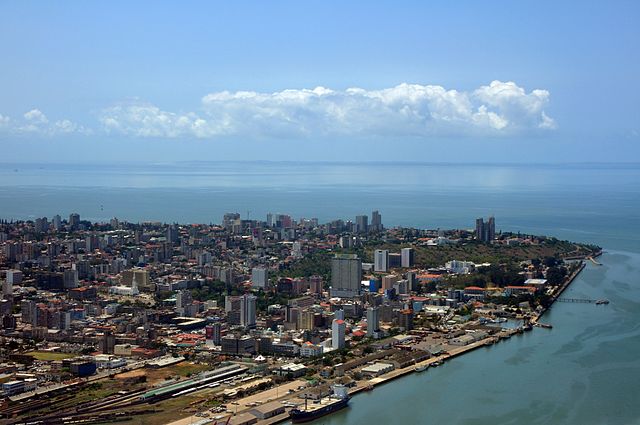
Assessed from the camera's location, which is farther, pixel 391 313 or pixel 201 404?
pixel 391 313

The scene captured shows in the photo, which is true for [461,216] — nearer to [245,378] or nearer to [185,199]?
[185,199]

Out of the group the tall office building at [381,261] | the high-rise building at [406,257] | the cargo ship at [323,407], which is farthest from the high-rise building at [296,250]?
the cargo ship at [323,407]

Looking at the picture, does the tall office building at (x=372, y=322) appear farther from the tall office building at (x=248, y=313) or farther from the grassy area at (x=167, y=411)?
the grassy area at (x=167, y=411)

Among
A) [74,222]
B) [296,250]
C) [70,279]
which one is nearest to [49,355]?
[70,279]

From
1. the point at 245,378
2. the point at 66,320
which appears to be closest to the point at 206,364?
the point at 245,378

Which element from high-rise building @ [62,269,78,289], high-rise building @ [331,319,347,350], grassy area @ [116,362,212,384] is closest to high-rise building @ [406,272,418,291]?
high-rise building @ [331,319,347,350]

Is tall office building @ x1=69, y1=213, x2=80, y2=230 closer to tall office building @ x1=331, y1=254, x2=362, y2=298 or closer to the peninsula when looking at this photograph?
the peninsula
